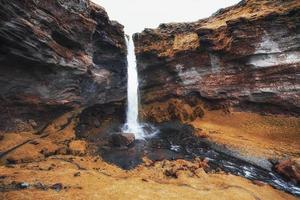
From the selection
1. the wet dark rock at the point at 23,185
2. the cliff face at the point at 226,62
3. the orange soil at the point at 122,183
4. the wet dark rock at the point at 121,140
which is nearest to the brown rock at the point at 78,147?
the orange soil at the point at 122,183

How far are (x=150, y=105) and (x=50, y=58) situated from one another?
18027 millimetres

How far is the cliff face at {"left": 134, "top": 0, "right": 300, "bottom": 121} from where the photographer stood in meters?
27.3

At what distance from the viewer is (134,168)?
18.4m

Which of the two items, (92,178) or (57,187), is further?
(92,178)

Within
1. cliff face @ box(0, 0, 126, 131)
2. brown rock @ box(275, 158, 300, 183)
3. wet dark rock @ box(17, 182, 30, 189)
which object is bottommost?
brown rock @ box(275, 158, 300, 183)

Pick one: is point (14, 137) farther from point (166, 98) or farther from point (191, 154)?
point (166, 98)

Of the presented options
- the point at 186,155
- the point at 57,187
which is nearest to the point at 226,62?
the point at 186,155

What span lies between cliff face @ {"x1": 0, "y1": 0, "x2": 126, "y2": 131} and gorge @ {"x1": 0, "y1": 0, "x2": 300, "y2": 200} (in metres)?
0.09

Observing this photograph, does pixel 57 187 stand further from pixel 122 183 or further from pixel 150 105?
pixel 150 105

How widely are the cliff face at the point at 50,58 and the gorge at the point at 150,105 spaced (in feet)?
0.30

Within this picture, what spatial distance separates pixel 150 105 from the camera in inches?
1454

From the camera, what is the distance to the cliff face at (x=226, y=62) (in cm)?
2728

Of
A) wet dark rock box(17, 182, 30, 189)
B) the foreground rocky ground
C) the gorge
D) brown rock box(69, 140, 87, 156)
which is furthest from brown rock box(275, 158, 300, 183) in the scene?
wet dark rock box(17, 182, 30, 189)

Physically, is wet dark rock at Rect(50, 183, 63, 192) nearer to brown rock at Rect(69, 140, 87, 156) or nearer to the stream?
the stream
